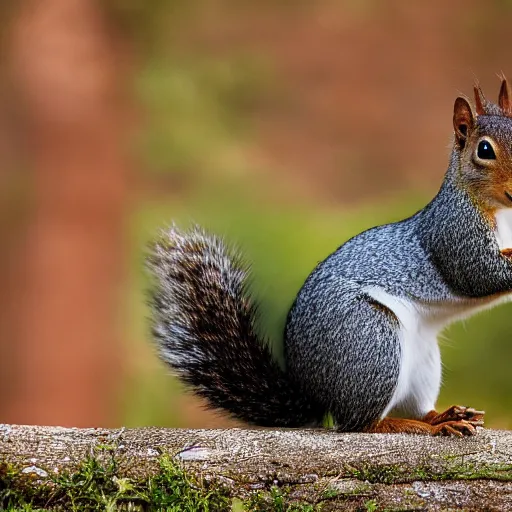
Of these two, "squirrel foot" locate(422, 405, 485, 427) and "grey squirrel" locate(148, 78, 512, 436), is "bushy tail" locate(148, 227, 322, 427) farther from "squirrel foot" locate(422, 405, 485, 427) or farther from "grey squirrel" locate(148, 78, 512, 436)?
"squirrel foot" locate(422, 405, 485, 427)

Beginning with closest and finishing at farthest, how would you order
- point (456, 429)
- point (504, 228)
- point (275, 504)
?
1. point (275, 504)
2. point (456, 429)
3. point (504, 228)

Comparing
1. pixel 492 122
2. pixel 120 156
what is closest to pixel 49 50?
pixel 120 156

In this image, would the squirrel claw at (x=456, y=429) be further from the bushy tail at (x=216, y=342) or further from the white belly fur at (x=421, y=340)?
the bushy tail at (x=216, y=342)

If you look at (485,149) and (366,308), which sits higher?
(485,149)

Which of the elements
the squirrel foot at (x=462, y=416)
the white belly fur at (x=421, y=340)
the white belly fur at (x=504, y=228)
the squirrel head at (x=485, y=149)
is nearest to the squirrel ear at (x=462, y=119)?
the squirrel head at (x=485, y=149)

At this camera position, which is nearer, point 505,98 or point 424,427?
point 424,427

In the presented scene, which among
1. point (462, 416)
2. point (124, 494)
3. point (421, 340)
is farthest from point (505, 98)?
point (124, 494)

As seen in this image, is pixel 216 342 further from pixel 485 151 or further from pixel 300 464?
pixel 485 151

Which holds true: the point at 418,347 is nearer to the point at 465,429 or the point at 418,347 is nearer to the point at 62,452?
the point at 465,429

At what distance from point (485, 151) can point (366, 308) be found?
34cm

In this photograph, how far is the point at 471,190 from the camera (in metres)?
1.56

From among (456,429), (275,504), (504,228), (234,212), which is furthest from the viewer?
(234,212)

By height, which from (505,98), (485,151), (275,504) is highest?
(505,98)

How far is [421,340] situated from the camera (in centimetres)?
158
